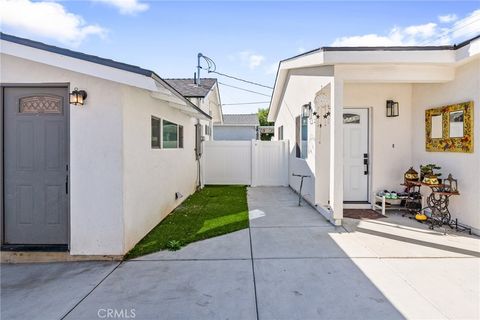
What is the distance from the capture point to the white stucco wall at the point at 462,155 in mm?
5191

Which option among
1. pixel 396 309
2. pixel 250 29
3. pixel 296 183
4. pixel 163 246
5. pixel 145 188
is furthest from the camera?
pixel 250 29

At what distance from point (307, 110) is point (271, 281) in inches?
220

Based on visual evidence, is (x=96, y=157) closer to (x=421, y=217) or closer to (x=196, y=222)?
(x=196, y=222)

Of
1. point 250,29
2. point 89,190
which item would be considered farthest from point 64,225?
point 250,29

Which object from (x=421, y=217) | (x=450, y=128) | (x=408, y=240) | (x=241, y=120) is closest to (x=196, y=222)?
(x=408, y=240)

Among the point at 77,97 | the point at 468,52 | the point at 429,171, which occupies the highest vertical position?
the point at 468,52

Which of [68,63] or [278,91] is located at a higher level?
[278,91]

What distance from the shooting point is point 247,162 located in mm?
11930

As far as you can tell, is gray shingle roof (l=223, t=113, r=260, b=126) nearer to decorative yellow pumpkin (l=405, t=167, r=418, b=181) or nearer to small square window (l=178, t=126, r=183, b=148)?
small square window (l=178, t=126, r=183, b=148)

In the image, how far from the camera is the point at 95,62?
3957mm

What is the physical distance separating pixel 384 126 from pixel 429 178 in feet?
5.98

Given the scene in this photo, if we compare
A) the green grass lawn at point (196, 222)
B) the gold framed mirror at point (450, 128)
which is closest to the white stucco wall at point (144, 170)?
the green grass lawn at point (196, 222)

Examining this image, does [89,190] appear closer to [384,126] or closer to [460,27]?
[384,126]

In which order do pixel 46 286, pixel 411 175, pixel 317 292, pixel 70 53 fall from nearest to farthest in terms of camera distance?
pixel 317 292 < pixel 46 286 < pixel 70 53 < pixel 411 175
